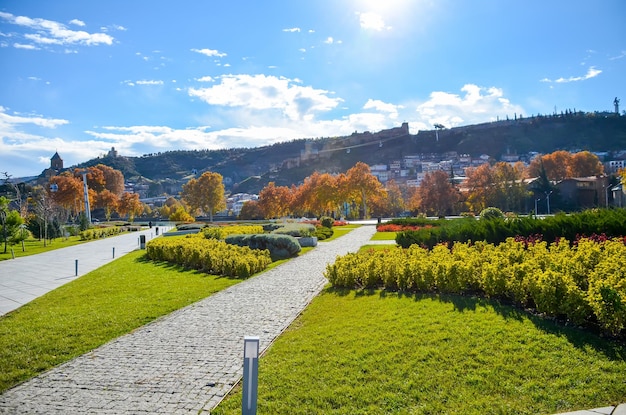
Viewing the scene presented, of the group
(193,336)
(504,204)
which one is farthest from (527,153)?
(193,336)

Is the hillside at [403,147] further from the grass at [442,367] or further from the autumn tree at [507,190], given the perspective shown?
the grass at [442,367]

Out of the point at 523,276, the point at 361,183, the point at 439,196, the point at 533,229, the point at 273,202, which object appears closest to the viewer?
the point at 523,276

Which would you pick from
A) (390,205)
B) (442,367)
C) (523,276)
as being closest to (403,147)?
(390,205)

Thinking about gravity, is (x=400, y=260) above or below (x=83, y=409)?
above

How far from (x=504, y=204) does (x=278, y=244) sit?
46.5 metres

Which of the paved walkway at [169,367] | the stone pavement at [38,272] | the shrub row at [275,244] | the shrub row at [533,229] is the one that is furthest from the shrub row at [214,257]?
the shrub row at [533,229]

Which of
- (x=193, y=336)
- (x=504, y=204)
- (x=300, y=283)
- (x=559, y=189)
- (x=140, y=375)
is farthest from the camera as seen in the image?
(x=559, y=189)

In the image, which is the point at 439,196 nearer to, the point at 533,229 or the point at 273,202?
the point at 273,202

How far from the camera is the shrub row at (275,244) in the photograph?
18.6m

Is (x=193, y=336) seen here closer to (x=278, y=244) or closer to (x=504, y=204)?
(x=278, y=244)

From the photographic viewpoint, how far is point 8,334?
828 cm

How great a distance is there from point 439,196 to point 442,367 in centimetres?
5371

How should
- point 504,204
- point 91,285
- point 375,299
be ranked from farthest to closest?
point 504,204 < point 91,285 < point 375,299

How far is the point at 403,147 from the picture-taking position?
181875mm
